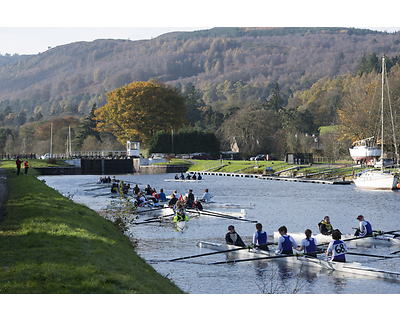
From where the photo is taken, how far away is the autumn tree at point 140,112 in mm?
128250

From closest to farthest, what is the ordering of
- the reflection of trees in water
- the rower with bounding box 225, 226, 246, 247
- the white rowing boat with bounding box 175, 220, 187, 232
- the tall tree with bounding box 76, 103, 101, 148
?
the reflection of trees in water
the rower with bounding box 225, 226, 246, 247
the white rowing boat with bounding box 175, 220, 187, 232
the tall tree with bounding box 76, 103, 101, 148

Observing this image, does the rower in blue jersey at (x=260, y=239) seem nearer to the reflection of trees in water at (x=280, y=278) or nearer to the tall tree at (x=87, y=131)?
the reflection of trees in water at (x=280, y=278)

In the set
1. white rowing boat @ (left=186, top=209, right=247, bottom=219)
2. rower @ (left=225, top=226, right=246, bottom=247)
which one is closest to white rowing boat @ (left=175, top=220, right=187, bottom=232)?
white rowing boat @ (left=186, top=209, right=247, bottom=219)

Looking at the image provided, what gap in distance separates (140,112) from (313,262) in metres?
113

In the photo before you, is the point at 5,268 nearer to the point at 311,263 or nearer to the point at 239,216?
the point at 311,263

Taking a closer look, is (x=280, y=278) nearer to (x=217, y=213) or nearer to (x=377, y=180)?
(x=217, y=213)

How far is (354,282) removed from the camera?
1703 centimetres

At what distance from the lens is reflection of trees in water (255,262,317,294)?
16.4 meters

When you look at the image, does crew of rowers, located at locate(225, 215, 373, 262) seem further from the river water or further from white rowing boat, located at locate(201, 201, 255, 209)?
white rowing boat, located at locate(201, 201, 255, 209)

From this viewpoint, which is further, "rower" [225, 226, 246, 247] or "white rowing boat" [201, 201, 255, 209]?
"white rowing boat" [201, 201, 255, 209]

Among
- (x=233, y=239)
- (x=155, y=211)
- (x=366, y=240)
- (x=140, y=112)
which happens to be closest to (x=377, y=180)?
(x=155, y=211)

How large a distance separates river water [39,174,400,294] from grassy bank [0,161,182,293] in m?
3.01

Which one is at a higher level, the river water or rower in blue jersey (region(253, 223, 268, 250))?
rower in blue jersey (region(253, 223, 268, 250))

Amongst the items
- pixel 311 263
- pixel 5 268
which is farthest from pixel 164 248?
pixel 5 268
